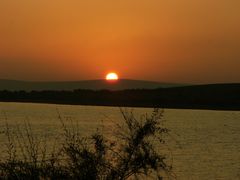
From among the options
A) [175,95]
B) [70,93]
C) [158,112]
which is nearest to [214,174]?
[158,112]

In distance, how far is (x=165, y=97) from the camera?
365 feet

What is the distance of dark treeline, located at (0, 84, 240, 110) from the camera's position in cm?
10588

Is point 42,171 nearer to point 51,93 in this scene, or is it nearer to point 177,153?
point 177,153

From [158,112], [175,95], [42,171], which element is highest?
[175,95]

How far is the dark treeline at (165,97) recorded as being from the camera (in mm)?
105875

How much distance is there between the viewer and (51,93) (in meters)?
128

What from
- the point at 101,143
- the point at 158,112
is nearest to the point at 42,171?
the point at 101,143

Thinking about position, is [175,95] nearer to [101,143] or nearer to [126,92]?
[126,92]

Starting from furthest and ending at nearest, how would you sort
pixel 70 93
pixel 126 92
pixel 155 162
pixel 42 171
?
pixel 70 93, pixel 126 92, pixel 155 162, pixel 42 171

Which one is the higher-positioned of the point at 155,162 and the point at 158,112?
the point at 158,112

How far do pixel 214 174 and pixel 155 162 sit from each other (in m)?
12.6

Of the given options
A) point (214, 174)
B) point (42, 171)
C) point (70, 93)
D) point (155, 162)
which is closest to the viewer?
point (42, 171)

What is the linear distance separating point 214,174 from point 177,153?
6.10 meters

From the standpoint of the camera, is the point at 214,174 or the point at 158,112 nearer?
the point at 158,112
